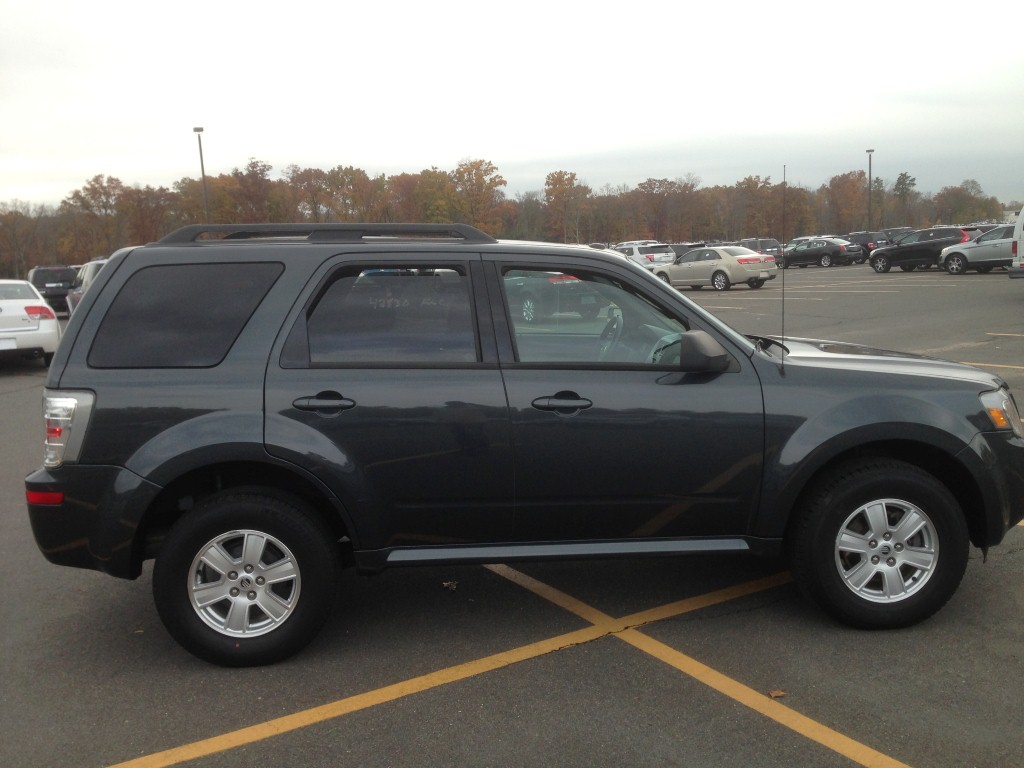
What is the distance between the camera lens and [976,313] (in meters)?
18.6

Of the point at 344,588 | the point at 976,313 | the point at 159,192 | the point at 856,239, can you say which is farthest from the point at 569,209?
the point at 344,588

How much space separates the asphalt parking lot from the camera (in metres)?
3.34

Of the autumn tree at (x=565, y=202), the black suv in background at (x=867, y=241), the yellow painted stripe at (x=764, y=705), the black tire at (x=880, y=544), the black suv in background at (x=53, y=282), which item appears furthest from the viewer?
the autumn tree at (x=565, y=202)

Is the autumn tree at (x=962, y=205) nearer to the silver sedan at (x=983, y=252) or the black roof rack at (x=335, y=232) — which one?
the silver sedan at (x=983, y=252)

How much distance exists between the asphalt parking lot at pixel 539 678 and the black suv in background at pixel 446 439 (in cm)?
30

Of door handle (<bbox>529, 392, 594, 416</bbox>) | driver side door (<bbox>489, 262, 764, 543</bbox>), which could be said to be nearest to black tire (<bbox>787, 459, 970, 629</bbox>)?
driver side door (<bbox>489, 262, 764, 543</bbox>)

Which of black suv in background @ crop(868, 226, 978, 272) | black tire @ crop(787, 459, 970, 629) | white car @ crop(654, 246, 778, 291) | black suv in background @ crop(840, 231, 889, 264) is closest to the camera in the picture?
black tire @ crop(787, 459, 970, 629)

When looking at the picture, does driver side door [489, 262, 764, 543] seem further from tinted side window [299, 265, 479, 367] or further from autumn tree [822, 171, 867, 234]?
autumn tree [822, 171, 867, 234]

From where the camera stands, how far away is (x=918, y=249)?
35.7 meters

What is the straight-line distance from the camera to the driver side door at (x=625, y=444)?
4090 millimetres

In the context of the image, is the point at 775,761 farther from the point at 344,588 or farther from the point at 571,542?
the point at 344,588

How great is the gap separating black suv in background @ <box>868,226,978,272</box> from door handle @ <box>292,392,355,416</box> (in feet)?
118

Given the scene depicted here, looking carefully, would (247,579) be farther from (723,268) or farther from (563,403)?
(723,268)

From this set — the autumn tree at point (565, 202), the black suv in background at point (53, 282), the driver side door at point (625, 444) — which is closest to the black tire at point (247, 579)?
the driver side door at point (625, 444)
